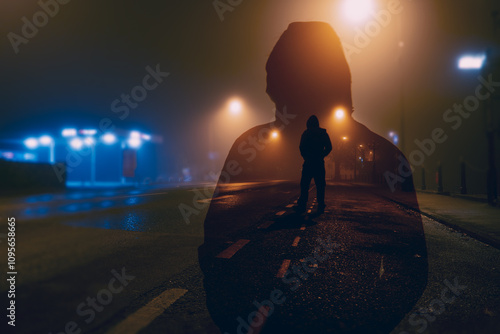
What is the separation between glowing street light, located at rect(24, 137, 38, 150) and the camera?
38906mm

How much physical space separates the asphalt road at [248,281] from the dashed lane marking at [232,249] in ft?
0.05

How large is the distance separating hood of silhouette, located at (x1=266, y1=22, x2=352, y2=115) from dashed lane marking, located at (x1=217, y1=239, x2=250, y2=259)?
288 feet

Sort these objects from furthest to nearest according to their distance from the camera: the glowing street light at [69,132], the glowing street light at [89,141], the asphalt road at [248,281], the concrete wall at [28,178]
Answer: the glowing street light at [89,141] < the glowing street light at [69,132] < the concrete wall at [28,178] < the asphalt road at [248,281]

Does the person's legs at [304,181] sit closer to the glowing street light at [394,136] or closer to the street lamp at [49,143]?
the glowing street light at [394,136]

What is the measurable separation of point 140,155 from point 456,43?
34928 millimetres

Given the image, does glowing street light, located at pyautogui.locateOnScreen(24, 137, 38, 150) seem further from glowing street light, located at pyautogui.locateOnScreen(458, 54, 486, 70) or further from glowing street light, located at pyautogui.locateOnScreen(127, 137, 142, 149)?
glowing street light, located at pyautogui.locateOnScreen(458, 54, 486, 70)

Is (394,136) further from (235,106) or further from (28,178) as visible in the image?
(28,178)

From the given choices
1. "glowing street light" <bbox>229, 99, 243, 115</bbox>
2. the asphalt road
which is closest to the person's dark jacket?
the asphalt road

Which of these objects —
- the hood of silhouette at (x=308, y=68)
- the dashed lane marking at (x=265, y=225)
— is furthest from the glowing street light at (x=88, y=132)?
the hood of silhouette at (x=308, y=68)

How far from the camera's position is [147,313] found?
A: 8.37ft

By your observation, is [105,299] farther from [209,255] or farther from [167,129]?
[167,129]

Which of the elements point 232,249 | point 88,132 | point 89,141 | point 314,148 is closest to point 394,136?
point 314,148

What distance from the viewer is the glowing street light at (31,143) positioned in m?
38.9

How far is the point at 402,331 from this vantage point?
7.81 feet
